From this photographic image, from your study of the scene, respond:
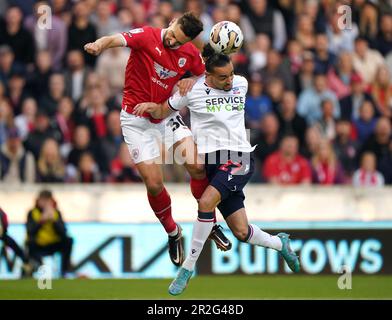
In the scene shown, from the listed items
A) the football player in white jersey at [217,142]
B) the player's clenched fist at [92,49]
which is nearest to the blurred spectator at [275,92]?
the football player in white jersey at [217,142]

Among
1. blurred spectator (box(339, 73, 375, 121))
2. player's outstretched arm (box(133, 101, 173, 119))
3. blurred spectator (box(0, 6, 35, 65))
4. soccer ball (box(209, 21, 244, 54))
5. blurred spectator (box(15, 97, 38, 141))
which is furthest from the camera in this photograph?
blurred spectator (box(339, 73, 375, 121))

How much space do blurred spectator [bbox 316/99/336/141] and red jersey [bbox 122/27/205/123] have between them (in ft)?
23.0

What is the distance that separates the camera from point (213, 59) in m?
15.8

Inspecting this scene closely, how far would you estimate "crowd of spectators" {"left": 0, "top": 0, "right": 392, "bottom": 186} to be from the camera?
21.8 m

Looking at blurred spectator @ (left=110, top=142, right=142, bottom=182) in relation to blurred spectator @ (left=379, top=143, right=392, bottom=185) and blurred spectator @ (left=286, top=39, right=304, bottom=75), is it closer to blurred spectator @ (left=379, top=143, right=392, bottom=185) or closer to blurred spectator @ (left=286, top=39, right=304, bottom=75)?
blurred spectator @ (left=286, top=39, right=304, bottom=75)

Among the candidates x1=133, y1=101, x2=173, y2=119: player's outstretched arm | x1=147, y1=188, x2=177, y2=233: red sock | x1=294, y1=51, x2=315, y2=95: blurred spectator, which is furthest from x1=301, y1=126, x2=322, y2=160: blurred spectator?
x1=133, y1=101, x2=173, y2=119: player's outstretched arm

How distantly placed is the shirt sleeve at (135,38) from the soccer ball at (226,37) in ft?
2.74

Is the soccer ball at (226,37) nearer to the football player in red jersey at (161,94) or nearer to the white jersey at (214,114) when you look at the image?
the football player in red jersey at (161,94)

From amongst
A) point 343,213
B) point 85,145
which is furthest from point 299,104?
point 85,145

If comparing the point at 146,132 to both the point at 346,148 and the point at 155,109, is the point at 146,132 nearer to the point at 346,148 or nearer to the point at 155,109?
the point at 155,109

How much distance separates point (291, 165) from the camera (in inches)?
875

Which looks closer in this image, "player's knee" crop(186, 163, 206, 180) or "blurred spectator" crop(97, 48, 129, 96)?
"player's knee" crop(186, 163, 206, 180)
